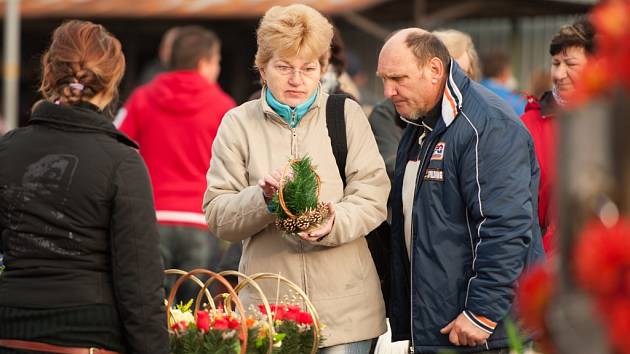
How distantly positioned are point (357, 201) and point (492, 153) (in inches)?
21.3

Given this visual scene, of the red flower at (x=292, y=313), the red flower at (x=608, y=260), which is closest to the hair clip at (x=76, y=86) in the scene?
the red flower at (x=292, y=313)

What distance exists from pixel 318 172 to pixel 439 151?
474 mm

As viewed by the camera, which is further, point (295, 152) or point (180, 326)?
point (295, 152)

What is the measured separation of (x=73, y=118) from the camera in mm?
3766

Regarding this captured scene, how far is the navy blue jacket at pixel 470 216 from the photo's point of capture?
4.16 metres

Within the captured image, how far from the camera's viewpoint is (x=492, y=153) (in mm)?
4227

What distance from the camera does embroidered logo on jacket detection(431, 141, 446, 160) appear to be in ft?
14.1

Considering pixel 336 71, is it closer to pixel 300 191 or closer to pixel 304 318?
pixel 300 191

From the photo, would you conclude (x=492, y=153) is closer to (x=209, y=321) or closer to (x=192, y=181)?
(x=209, y=321)

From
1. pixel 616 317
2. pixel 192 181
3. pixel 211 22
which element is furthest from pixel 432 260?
pixel 211 22

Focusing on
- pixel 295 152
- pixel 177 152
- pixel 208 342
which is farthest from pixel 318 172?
pixel 177 152

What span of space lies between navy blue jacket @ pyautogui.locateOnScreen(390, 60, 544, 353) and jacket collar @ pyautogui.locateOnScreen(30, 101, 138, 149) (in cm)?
122

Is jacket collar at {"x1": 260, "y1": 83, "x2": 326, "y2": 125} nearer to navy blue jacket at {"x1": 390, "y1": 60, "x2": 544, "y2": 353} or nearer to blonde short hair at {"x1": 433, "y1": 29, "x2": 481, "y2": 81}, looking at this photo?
navy blue jacket at {"x1": 390, "y1": 60, "x2": 544, "y2": 353}

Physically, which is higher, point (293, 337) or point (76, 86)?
point (76, 86)
